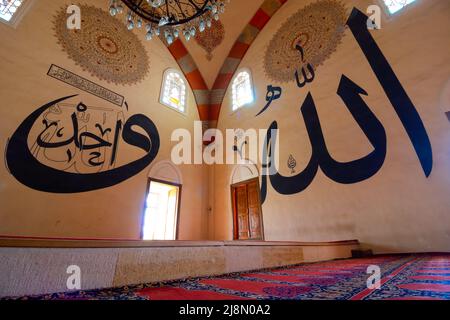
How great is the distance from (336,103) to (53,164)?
4983mm

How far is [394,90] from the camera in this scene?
3252 mm

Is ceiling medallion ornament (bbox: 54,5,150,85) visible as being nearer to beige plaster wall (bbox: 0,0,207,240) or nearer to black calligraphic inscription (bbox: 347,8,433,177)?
beige plaster wall (bbox: 0,0,207,240)

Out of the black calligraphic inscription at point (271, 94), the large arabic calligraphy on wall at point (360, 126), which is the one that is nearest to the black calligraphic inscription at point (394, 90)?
the large arabic calligraphy on wall at point (360, 126)

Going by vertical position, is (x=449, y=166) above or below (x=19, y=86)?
below

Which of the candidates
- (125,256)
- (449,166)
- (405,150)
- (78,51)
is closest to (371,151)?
(405,150)

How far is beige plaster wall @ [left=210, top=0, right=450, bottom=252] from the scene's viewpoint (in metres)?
2.74

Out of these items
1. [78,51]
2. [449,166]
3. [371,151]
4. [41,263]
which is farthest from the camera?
[78,51]

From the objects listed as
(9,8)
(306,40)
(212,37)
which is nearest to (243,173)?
(306,40)

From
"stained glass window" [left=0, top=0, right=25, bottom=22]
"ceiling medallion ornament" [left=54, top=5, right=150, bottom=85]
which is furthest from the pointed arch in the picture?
"stained glass window" [left=0, top=0, right=25, bottom=22]

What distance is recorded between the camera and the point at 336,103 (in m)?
3.86

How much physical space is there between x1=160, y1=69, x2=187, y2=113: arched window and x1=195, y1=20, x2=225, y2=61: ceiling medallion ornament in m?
1.14

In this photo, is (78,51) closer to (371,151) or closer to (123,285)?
(123,285)

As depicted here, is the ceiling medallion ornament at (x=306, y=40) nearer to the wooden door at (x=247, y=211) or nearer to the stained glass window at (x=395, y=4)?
the stained glass window at (x=395, y=4)


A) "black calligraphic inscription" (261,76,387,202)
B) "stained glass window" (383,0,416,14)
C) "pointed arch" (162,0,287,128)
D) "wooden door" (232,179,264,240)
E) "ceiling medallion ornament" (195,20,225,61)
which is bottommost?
"wooden door" (232,179,264,240)
